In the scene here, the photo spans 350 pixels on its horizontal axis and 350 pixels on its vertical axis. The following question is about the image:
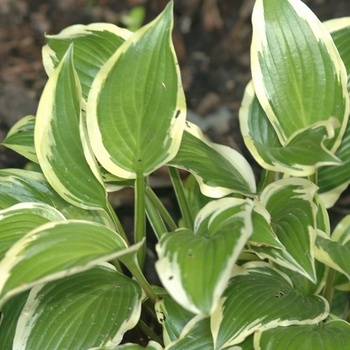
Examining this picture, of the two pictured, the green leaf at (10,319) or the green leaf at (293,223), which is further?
the green leaf at (10,319)

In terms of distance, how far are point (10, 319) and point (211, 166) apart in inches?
20.9

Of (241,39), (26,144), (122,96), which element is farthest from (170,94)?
(241,39)

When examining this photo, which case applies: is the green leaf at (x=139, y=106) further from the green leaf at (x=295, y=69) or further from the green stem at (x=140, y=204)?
the green leaf at (x=295, y=69)

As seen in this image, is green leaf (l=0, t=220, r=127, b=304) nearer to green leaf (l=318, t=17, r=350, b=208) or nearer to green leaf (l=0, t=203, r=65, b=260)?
green leaf (l=0, t=203, r=65, b=260)

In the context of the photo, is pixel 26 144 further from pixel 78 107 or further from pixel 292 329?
pixel 292 329

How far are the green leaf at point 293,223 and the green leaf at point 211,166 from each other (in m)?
0.06

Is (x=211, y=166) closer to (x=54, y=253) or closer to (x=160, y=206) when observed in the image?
(x=160, y=206)

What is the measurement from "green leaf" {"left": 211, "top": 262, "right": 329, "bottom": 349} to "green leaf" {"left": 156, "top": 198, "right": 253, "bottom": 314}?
0.52 feet

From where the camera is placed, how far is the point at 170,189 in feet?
6.12

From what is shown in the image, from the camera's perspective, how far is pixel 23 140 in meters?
1.31

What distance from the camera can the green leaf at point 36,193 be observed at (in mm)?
1197

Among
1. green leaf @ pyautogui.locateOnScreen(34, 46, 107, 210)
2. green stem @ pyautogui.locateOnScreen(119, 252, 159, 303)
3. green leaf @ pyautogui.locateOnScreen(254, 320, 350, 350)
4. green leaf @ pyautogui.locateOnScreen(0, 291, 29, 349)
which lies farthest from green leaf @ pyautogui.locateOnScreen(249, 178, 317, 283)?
green leaf @ pyautogui.locateOnScreen(0, 291, 29, 349)

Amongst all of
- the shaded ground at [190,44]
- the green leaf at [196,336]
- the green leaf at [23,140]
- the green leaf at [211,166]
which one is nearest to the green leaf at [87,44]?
the green leaf at [23,140]

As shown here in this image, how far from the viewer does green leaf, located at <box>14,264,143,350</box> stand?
1031 mm
